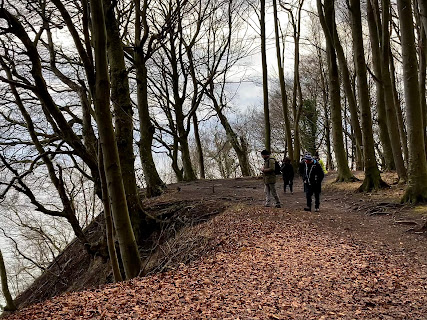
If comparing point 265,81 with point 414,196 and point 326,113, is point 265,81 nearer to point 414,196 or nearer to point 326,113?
point 326,113

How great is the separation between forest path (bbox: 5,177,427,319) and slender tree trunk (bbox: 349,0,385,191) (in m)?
4.06

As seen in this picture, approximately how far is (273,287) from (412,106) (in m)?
6.82

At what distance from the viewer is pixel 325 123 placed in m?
32.0

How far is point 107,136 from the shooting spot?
5324mm

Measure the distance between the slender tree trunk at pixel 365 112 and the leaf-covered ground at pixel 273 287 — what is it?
6044mm

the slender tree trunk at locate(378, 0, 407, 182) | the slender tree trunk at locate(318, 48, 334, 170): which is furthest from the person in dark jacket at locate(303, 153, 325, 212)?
the slender tree trunk at locate(318, 48, 334, 170)

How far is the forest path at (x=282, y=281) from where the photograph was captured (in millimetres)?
4324

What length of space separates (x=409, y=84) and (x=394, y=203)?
132 inches

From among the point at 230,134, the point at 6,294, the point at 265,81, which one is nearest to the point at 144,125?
the point at 6,294

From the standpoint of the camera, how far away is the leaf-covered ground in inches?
169

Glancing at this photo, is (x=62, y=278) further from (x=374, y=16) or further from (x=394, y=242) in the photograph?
(x=374, y=16)

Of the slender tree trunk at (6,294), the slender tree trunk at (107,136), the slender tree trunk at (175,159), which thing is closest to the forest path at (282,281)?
the slender tree trunk at (107,136)

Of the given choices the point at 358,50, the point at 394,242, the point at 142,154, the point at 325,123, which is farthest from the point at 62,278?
the point at 325,123

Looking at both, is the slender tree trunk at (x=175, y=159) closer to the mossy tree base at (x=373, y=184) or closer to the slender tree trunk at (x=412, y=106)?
the mossy tree base at (x=373, y=184)
